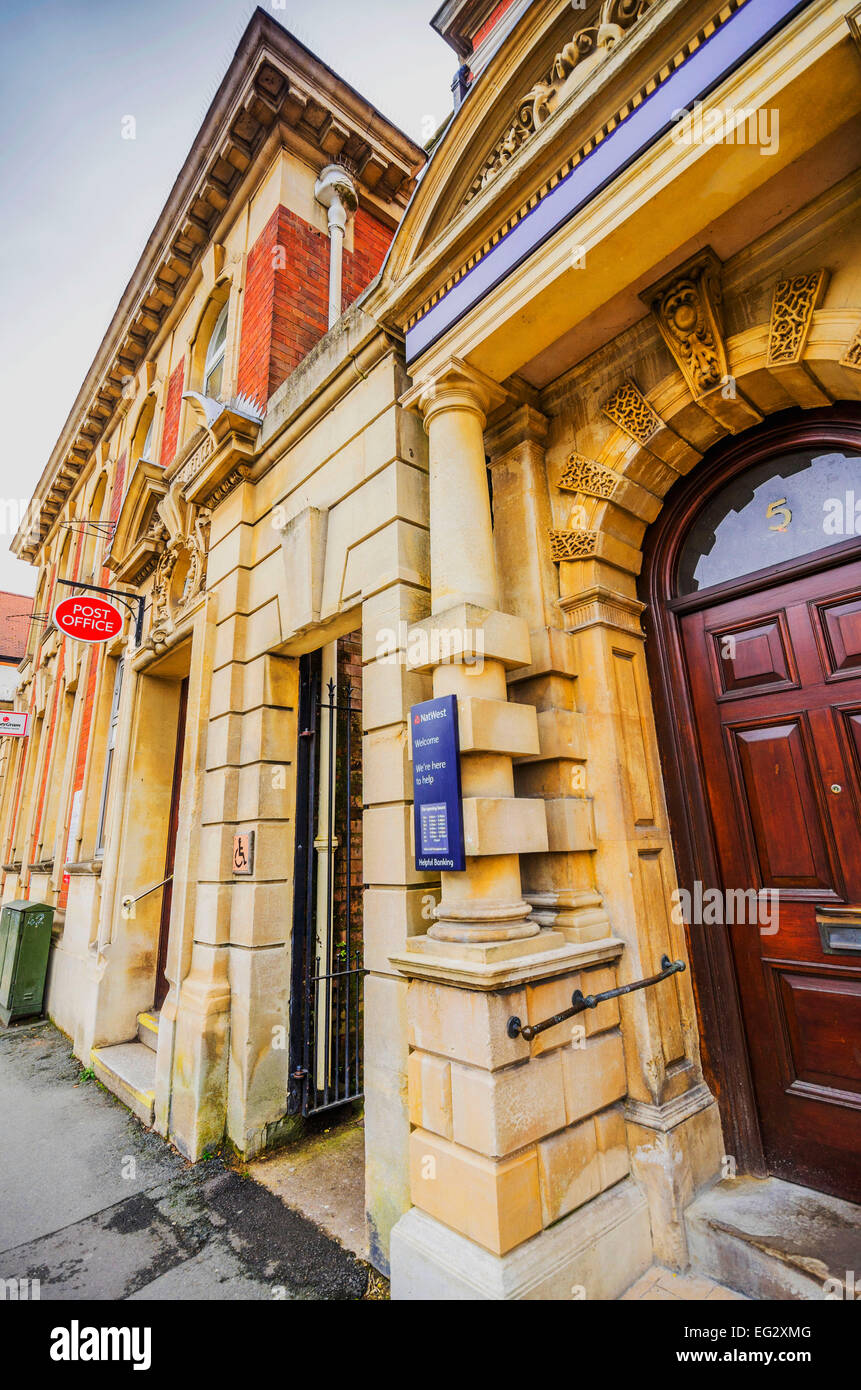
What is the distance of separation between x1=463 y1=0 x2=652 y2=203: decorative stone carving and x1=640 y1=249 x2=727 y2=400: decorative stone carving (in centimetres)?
111

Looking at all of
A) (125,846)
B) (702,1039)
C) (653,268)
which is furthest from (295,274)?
(702,1039)

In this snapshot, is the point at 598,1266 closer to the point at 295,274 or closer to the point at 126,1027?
the point at 126,1027

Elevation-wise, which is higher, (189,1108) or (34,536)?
(34,536)

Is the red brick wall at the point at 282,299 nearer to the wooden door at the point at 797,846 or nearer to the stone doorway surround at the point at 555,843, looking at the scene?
the stone doorway surround at the point at 555,843

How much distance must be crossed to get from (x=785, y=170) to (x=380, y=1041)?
489 centimetres

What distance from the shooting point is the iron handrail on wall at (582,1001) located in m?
2.79

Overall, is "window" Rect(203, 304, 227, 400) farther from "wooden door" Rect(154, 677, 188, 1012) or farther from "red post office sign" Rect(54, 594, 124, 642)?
"wooden door" Rect(154, 677, 188, 1012)

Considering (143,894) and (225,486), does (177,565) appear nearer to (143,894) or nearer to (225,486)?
(225,486)

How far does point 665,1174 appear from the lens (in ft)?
9.91

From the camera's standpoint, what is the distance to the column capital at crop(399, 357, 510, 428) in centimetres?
380

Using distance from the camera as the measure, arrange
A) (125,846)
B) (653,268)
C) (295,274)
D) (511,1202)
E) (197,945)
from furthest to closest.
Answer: (125,846)
(295,274)
(197,945)
(653,268)
(511,1202)

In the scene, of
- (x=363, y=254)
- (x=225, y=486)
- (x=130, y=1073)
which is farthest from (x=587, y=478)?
(x=130, y=1073)

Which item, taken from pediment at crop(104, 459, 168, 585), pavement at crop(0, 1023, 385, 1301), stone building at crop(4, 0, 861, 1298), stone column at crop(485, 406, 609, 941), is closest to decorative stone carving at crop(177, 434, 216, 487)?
pediment at crop(104, 459, 168, 585)
